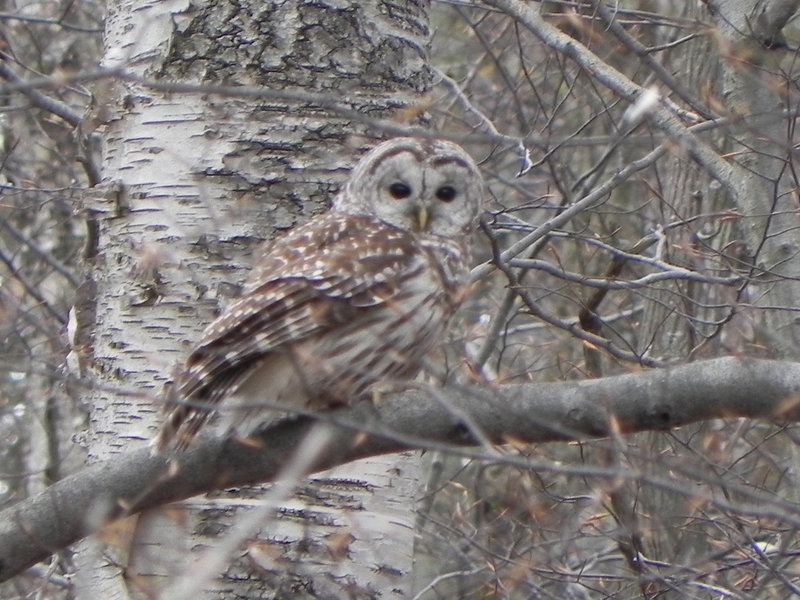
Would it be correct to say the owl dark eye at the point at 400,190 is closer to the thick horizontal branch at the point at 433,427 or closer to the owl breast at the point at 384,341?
the owl breast at the point at 384,341

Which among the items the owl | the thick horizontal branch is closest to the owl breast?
the owl

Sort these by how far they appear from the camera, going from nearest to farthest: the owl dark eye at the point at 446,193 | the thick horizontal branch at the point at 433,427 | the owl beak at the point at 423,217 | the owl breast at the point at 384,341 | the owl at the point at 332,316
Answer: the thick horizontal branch at the point at 433,427 → the owl at the point at 332,316 → the owl breast at the point at 384,341 → the owl beak at the point at 423,217 → the owl dark eye at the point at 446,193

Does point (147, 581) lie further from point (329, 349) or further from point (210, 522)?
point (329, 349)

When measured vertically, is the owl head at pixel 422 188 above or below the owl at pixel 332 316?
above

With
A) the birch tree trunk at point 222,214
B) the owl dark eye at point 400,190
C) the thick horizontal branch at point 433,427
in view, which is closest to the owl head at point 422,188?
the owl dark eye at point 400,190

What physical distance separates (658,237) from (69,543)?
115 inches

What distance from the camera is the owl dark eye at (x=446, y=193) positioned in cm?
435

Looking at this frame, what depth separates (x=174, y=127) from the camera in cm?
408

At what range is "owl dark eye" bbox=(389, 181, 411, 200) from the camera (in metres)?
4.32

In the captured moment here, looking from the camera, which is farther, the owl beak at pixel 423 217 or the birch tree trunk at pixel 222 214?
the owl beak at pixel 423 217

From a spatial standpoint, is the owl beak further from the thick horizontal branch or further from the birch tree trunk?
the thick horizontal branch

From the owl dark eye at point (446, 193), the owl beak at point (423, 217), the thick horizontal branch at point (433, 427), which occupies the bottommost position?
the thick horizontal branch at point (433, 427)

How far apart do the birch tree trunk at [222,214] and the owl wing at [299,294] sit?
0.61 feet

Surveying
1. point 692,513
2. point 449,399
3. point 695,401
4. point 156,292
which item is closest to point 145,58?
point 156,292
